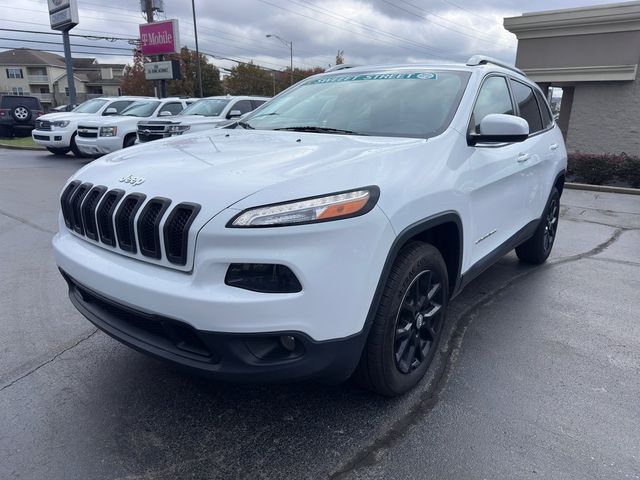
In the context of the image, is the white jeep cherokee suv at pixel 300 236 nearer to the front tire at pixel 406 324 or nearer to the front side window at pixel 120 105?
the front tire at pixel 406 324

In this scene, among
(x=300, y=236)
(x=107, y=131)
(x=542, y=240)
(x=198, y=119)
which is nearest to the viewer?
(x=300, y=236)

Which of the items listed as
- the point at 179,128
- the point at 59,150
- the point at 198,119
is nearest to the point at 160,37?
the point at 59,150

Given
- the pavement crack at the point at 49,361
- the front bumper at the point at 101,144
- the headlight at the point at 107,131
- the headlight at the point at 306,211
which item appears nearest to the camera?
the headlight at the point at 306,211

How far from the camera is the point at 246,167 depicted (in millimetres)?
2342

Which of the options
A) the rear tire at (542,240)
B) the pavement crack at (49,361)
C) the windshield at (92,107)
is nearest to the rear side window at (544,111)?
the rear tire at (542,240)

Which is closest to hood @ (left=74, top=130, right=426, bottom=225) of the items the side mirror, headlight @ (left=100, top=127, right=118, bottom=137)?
the side mirror

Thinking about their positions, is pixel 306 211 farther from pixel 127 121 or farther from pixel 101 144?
pixel 127 121

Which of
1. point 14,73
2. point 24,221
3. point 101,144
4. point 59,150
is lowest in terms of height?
point 24,221

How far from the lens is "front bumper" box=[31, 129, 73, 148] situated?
14.3m

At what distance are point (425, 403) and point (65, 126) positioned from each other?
14.5 m

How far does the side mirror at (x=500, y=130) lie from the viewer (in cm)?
293

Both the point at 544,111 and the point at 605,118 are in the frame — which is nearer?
the point at 544,111

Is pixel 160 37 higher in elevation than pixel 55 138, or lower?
higher

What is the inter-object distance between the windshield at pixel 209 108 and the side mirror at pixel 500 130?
10045mm
